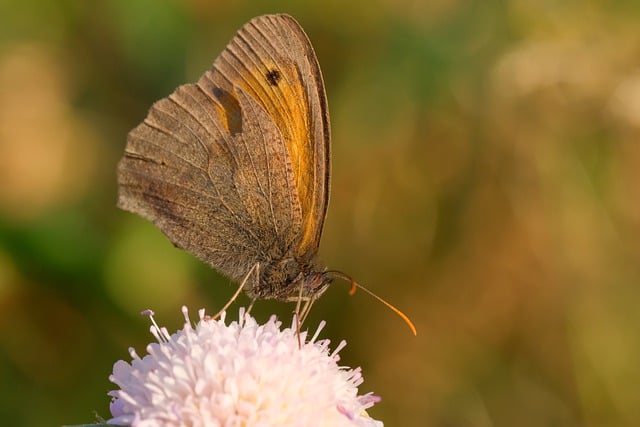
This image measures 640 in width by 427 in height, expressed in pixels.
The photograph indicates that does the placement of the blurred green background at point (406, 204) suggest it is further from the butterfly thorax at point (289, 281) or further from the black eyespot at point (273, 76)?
the black eyespot at point (273, 76)

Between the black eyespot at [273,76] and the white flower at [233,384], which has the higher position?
the black eyespot at [273,76]

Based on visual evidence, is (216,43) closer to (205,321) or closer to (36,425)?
(36,425)

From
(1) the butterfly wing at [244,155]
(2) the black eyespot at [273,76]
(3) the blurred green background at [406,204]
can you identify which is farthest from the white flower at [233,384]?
(3) the blurred green background at [406,204]

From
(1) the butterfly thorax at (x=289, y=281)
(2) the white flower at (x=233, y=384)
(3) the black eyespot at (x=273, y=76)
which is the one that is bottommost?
(2) the white flower at (x=233, y=384)

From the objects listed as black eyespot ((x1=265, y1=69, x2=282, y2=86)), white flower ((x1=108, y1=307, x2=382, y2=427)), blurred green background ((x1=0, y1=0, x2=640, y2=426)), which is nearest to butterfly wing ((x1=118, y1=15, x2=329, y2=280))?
black eyespot ((x1=265, y1=69, x2=282, y2=86))

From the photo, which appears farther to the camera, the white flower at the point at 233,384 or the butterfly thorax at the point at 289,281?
the butterfly thorax at the point at 289,281

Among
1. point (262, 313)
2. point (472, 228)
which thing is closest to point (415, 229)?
point (472, 228)
